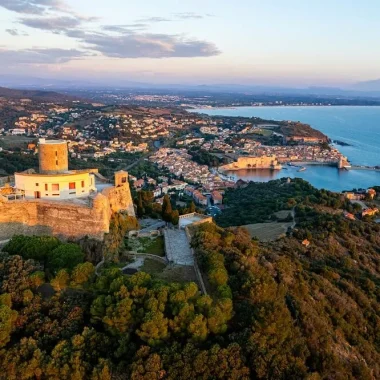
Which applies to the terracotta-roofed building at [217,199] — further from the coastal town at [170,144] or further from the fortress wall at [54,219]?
the fortress wall at [54,219]

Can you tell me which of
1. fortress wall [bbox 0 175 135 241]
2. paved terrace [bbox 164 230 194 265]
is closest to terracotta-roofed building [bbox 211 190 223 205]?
paved terrace [bbox 164 230 194 265]

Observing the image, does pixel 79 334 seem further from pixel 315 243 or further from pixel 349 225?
pixel 349 225

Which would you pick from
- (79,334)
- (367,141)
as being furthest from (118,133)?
(79,334)

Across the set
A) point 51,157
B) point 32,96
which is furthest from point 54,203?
point 32,96

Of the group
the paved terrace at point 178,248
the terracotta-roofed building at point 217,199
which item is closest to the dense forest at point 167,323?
the paved terrace at point 178,248

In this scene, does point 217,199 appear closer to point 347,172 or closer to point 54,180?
point 54,180

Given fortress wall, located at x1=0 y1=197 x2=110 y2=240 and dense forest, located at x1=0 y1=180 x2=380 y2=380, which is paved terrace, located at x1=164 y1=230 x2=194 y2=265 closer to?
dense forest, located at x1=0 y1=180 x2=380 y2=380
